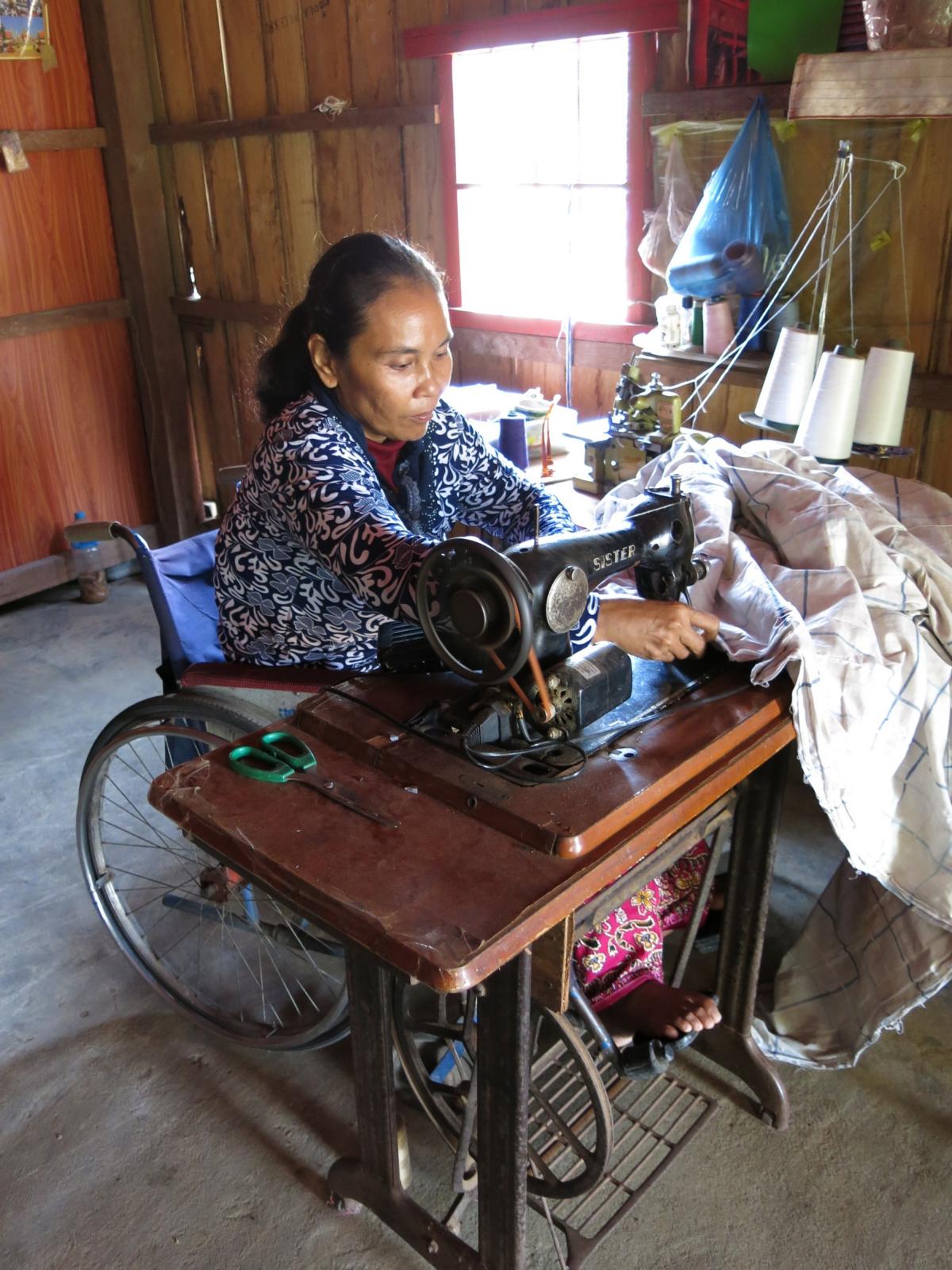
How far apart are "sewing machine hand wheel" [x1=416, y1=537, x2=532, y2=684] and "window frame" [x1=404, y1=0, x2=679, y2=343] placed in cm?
202

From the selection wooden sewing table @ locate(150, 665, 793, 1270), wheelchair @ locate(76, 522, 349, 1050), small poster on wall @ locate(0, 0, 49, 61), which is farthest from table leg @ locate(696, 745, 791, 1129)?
small poster on wall @ locate(0, 0, 49, 61)

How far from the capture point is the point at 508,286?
3.40m

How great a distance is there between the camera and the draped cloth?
1.43 metres

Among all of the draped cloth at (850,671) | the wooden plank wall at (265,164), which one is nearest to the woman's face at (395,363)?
the draped cloth at (850,671)

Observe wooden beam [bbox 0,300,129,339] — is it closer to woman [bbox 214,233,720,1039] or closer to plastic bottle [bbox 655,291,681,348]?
plastic bottle [bbox 655,291,681,348]

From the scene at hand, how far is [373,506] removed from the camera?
55.9 inches

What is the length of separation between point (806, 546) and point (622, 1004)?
81 cm

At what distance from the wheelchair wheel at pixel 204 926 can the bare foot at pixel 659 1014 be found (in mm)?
465

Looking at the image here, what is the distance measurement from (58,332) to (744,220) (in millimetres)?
2763

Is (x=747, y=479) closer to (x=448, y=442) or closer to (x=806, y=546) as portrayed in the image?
(x=806, y=546)

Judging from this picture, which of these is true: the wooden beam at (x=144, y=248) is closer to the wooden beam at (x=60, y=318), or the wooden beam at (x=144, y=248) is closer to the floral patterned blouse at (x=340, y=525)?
the wooden beam at (x=60, y=318)

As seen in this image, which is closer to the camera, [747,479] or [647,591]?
[647,591]

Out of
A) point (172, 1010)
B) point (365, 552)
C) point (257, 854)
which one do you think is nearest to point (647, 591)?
point (365, 552)

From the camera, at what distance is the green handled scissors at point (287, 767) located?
1226 mm
